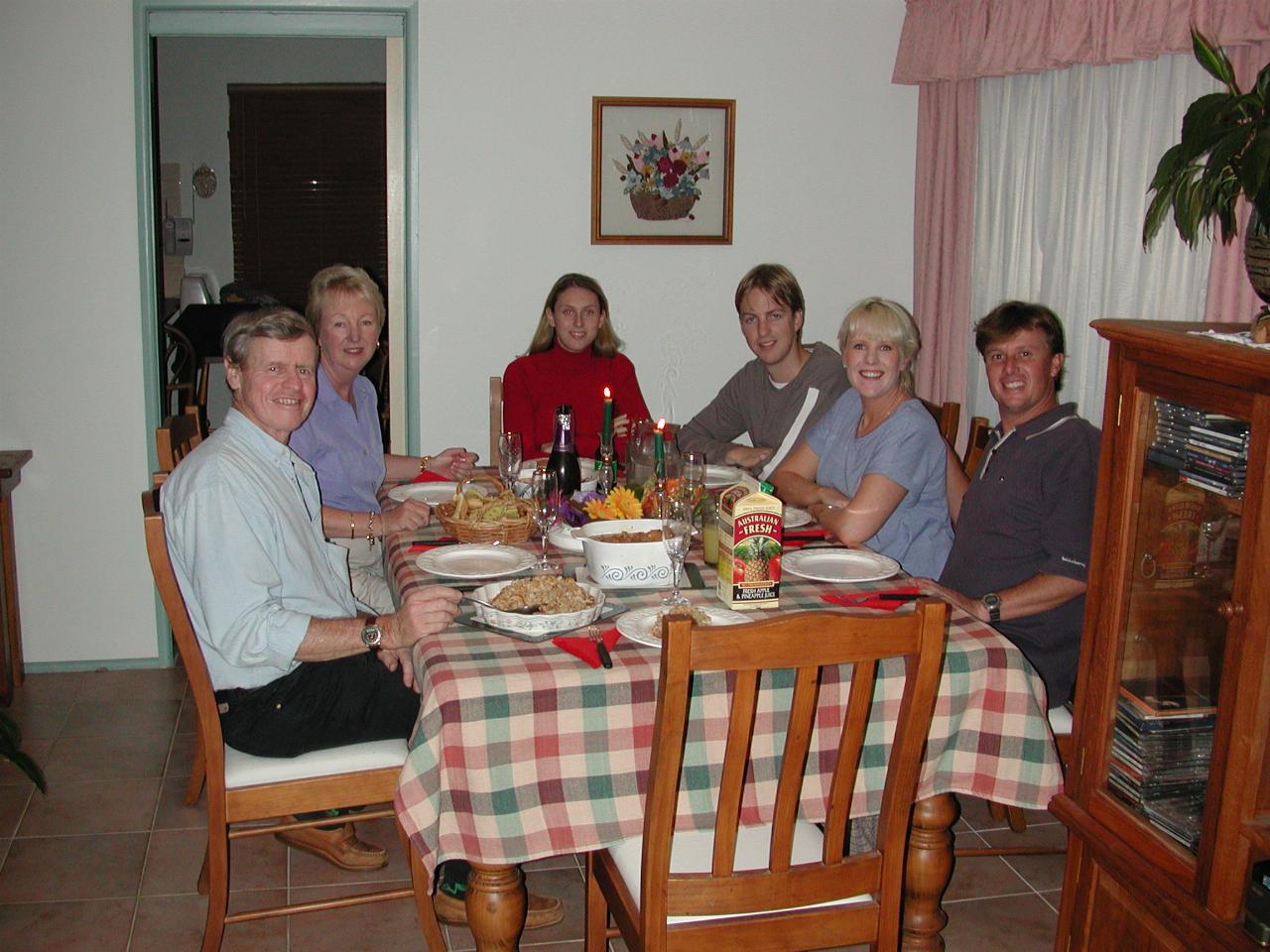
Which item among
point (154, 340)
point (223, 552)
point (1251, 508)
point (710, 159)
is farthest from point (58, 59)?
point (1251, 508)

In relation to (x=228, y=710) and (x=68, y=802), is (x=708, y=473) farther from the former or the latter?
(x=68, y=802)

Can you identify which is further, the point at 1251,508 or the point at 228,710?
the point at 228,710

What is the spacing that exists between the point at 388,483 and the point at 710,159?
159 cm

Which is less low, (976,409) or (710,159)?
(710,159)

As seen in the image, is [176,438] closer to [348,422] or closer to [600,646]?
[348,422]

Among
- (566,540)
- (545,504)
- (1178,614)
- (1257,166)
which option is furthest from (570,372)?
(1257,166)

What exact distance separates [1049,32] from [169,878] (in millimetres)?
3063

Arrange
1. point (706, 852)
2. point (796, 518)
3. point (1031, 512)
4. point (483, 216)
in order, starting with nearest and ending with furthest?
point (706, 852)
point (1031, 512)
point (796, 518)
point (483, 216)

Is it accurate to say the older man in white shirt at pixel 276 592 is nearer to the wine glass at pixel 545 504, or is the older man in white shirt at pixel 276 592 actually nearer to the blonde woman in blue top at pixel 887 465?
the wine glass at pixel 545 504

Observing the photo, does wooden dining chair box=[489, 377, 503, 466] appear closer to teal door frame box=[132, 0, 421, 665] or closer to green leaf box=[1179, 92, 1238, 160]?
teal door frame box=[132, 0, 421, 665]

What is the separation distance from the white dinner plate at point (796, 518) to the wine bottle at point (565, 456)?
0.51m

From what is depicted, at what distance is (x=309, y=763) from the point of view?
6.97ft

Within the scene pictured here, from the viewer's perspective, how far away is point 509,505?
8.27ft

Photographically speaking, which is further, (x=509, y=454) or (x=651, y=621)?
(x=509, y=454)
